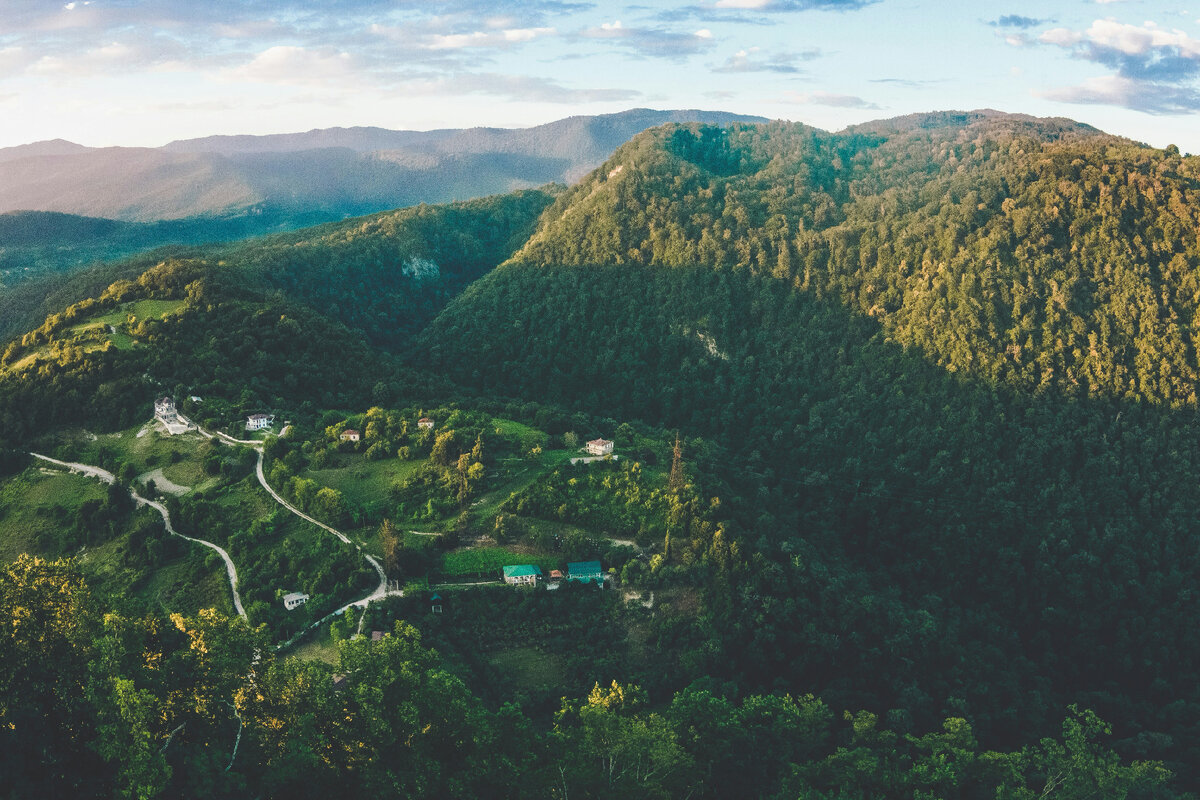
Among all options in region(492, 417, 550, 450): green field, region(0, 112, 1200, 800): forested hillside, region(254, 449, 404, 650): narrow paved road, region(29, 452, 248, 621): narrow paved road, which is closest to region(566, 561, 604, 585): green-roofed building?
region(0, 112, 1200, 800): forested hillside

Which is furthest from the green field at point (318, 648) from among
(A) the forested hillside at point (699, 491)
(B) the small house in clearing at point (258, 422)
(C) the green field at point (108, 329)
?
(C) the green field at point (108, 329)

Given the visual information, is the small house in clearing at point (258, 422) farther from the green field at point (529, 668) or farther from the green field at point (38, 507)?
the green field at point (529, 668)

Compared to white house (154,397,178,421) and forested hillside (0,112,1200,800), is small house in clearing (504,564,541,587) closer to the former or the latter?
forested hillside (0,112,1200,800)

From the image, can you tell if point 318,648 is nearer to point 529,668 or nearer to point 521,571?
point 529,668

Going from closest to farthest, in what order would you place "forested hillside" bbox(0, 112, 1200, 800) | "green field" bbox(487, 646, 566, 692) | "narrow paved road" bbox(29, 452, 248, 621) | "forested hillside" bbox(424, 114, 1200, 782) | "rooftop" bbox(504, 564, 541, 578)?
"forested hillside" bbox(0, 112, 1200, 800) → "green field" bbox(487, 646, 566, 692) → "narrow paved road" bbox(29, 452, 248, 621) → "rooftop" bbox(504, 564, 541, 578) → "forested hillside" bbox(424, 114, 1200, 782)

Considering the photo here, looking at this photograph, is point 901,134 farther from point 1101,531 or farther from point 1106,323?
point 1101,531

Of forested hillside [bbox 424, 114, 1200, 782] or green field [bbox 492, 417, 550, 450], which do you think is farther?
green field [bbox 492, 417, 550, 450]

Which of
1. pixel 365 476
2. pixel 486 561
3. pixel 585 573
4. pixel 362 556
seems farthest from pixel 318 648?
pixel 365 476
